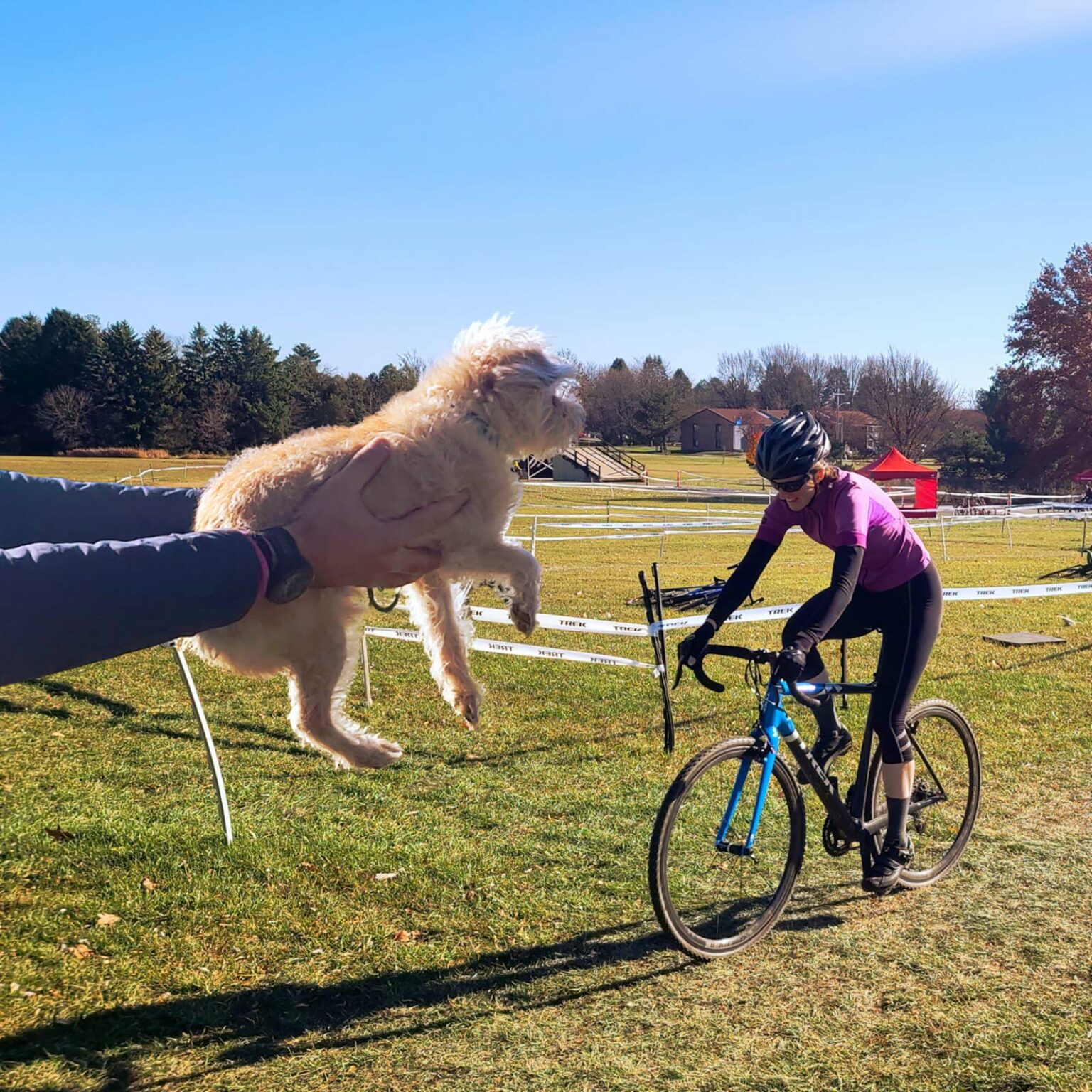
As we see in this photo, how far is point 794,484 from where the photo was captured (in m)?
4.54

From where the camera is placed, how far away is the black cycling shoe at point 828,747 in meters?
4.96

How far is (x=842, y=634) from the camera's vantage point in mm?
5090

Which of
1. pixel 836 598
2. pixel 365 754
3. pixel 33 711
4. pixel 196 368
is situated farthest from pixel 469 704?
pixel 196 368

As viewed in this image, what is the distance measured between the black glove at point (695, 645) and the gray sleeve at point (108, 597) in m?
2.99

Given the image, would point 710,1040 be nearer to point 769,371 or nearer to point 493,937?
point 493,937

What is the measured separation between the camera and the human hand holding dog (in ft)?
7.29

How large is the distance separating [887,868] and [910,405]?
240 feet

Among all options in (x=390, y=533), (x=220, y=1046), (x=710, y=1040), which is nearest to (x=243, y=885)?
(x=220, y=1046)

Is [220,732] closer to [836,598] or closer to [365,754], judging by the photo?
[365,754]

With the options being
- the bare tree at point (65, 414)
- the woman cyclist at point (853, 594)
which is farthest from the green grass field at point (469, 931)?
the bare tree at point (65, 414)

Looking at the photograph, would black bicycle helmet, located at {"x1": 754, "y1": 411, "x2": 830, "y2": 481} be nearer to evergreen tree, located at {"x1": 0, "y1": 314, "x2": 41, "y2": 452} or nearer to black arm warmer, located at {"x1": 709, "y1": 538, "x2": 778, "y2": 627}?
black arm warmer, located at {"x1": 709, "y1": 538, "x2": 778, "y2": 627}

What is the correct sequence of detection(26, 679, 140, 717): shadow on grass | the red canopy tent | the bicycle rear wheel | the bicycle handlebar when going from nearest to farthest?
the bicycle handlebar < the bicycle rear wheel < detection(26, 679, 140, 717): shadow on grass < the red canopy tent

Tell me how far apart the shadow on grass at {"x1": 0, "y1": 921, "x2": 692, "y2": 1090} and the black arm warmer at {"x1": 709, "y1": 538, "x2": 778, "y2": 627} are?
1672mm

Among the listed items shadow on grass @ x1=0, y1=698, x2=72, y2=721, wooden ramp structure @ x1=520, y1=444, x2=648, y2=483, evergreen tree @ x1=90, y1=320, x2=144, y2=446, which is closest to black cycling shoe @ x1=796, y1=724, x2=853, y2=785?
shadow on grass @ x1=0, y1=698, x2=72, y2=721
